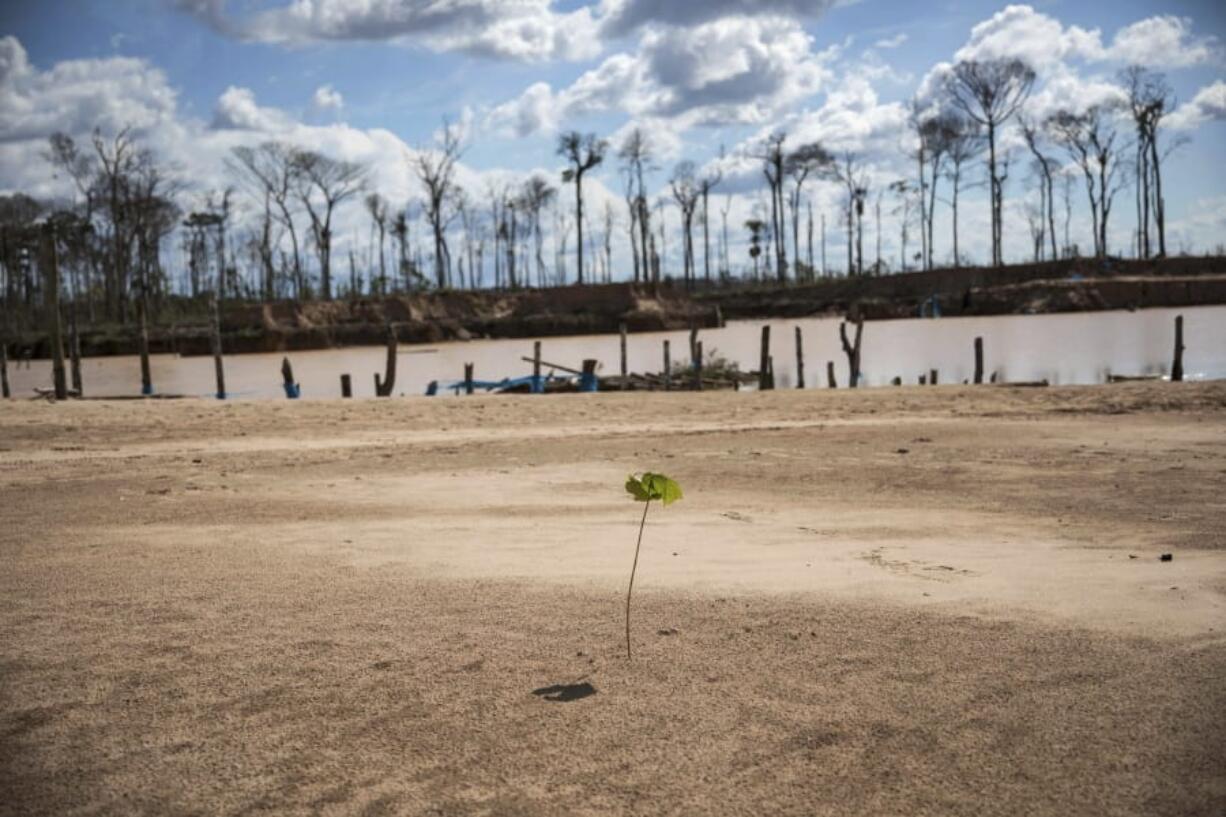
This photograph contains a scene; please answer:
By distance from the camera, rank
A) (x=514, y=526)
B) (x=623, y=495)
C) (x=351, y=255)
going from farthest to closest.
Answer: (x=351, y=255) < (x=623, y=495) < (x=514, y=526)

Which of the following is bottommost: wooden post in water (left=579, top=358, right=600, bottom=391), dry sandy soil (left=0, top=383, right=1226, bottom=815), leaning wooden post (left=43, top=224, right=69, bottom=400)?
dry sandy soil (left=0, top=383, right=1226, bottom=815)

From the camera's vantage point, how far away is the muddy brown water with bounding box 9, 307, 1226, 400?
31.6 m

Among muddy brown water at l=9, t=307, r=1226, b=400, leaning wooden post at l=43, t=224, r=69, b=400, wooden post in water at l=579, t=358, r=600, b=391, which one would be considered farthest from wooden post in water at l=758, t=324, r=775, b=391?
leaning wooden post at l=43, t=224, r=69, b=400

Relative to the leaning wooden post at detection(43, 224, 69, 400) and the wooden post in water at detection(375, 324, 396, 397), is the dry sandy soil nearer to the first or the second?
the leaning wooden post at detection(43, 224, 69, 400)

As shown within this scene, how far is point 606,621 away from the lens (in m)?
4.13

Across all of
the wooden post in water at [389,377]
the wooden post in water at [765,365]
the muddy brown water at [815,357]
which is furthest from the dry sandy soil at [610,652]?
the muddy brown water at [815,357]

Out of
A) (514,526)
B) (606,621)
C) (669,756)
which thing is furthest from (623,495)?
(669,756)

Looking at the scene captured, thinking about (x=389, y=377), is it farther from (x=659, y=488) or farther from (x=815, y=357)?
(x=659, y=488)

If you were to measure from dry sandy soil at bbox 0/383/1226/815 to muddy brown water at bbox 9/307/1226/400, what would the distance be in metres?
21.2

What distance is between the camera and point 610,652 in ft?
12.3

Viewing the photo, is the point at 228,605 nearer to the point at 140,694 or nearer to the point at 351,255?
the point at 140,694

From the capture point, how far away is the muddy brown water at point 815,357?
31.6 metres

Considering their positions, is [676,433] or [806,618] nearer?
[806,618]

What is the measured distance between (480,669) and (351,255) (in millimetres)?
78600
